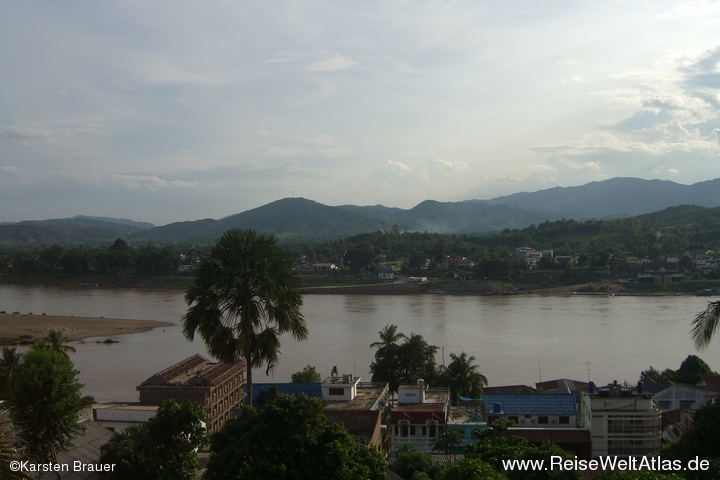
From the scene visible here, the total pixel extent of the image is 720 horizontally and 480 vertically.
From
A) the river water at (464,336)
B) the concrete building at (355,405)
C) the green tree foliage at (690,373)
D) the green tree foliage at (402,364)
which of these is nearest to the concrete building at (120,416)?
the concrete building at (355,405)

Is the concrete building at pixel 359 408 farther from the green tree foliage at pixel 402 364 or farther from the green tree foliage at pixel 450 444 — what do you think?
the green tree foliage at pixel 402 364

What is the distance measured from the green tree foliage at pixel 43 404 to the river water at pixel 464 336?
12.2m

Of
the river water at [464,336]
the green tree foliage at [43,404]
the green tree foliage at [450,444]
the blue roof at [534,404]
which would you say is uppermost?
the green tree foliage at [43,404]

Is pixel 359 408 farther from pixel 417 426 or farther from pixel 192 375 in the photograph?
pixel 192 375

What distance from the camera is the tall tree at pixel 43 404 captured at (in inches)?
203

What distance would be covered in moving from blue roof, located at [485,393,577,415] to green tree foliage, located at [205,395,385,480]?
6557 mm

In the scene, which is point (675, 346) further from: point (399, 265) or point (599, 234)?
point (599, 234)

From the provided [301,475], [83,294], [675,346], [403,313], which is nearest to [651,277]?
[403,313]

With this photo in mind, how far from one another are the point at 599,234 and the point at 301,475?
72264 mm

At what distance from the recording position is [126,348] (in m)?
26.2

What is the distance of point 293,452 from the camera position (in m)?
4.42

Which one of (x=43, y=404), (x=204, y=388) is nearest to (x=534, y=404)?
(x=204, y=388)

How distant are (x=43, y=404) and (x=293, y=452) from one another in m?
2.14

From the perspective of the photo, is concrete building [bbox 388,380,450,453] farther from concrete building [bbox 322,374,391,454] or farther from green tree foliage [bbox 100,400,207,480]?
green tree foliage [bbox 100,400,207,480]
